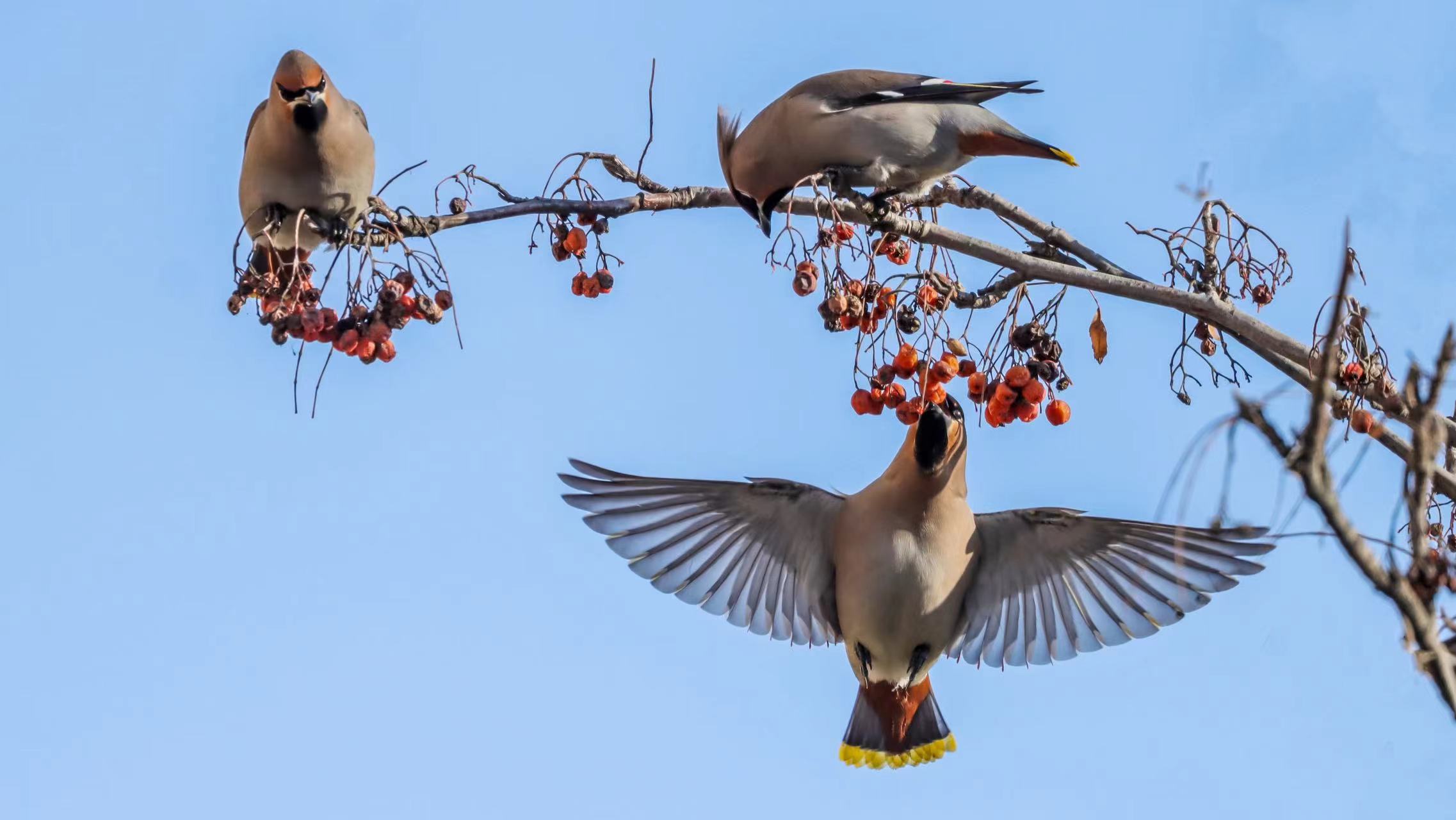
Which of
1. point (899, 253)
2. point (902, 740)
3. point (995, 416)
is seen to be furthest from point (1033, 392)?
point (902, 740)

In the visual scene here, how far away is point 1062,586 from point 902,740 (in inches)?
28.7

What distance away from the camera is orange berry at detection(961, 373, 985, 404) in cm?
385

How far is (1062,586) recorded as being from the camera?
16.2 feet

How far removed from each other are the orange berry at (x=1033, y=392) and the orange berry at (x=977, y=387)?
0.36ft

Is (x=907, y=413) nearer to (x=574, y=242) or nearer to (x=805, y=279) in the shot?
(x=805, y=279)

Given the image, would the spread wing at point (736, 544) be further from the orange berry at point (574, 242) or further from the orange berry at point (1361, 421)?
the orange berry at point (1361, 421)

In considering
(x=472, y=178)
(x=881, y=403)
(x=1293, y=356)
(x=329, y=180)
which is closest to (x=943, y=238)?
(x=881, y=403)

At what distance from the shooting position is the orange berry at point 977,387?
12.6 ft

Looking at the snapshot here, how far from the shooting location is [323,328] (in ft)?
11.6

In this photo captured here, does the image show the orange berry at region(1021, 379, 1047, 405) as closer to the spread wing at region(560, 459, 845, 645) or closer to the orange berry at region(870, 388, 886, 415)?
the orange berry at region(870, 388, 886, 415)

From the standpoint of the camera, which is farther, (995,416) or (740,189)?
(740,189)

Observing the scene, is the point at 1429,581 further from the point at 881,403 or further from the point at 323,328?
the point at 323,328

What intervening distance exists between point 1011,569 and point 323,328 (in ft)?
7.69

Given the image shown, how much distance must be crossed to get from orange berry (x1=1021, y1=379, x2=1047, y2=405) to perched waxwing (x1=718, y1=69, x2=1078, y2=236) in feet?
1.87
